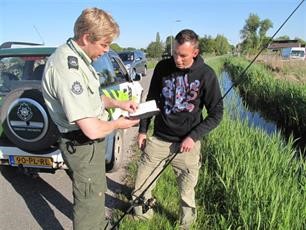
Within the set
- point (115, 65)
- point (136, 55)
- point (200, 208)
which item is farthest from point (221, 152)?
point (136, 55)

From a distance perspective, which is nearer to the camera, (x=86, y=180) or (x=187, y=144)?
(x=86, y=180)

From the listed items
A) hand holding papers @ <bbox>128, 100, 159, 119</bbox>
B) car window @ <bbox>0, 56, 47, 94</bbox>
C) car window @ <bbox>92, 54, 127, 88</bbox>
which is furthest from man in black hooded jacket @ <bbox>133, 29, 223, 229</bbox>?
car window @ <bbox>0, 56, 47, 94</bbox>

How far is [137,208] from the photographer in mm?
3916

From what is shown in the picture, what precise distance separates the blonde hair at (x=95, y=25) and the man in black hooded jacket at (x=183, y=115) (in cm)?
78

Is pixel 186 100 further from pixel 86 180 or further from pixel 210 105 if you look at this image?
pixel 86 180

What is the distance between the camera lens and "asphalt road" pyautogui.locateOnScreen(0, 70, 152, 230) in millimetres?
4133

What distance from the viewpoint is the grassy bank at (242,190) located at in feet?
11.6

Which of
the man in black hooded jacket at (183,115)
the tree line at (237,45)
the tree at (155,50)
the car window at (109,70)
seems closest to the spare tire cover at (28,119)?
the man in black hooded jacket at (183,115)

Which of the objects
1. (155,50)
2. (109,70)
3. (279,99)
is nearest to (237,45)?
(155,50)

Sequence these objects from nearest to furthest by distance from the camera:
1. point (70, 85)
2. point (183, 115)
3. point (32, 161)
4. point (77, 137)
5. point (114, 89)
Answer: point (70, 85) < point (77, 137) < point (183, 115) < point (32, 161) < point (114, 89)

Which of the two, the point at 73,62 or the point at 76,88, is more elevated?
the point at 73,62

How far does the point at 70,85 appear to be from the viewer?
2594mm

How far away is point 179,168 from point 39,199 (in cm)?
199

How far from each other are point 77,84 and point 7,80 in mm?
3143
